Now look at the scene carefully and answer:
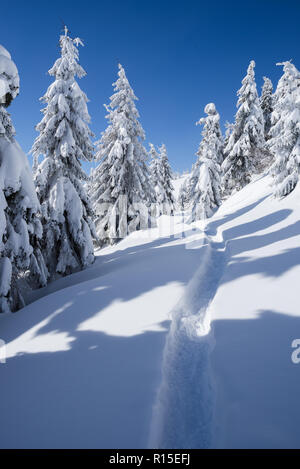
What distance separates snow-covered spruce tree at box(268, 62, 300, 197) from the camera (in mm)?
15320

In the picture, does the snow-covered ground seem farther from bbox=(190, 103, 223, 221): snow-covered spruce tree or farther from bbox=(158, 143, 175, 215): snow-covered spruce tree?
bbox=(158, 143, 175, 215): snow-covered spruce tree

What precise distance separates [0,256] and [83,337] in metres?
4.06

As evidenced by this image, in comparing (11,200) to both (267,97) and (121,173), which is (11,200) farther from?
(267,97)

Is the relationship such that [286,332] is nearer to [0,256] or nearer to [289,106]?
[0,256]

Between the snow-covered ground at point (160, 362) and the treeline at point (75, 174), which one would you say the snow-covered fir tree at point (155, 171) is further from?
the snow-covered ground at point (160, 362)

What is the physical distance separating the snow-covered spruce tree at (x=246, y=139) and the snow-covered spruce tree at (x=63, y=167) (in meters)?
21.8

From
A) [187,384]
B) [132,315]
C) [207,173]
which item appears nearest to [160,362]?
[187,384]

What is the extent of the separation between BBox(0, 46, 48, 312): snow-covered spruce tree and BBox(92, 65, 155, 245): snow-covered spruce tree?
1023 centimetres

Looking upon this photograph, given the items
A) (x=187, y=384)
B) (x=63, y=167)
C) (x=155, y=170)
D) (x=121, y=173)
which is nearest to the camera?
(x=187, y=384)

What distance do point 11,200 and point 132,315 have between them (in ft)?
18.3

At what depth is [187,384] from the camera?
4.40m

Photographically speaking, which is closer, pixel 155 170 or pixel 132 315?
pixel 132 315

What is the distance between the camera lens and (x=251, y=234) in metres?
13.0

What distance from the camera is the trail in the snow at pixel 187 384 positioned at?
3.45 meters
